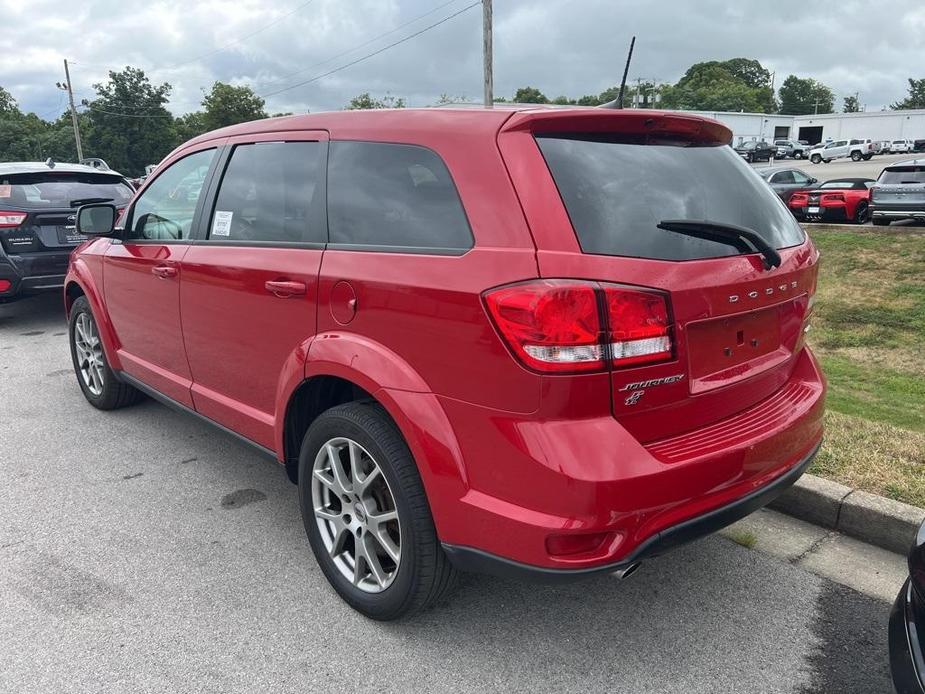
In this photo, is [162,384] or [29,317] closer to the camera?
[162,384]

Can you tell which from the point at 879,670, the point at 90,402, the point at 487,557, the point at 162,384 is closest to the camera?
the point at 487,557

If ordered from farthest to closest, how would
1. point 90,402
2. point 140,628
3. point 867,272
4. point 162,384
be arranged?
1. point 867,272
2. point 90,402
3. point 162,384
4. point 140,628

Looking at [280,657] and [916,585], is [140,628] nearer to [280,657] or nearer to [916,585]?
[280,657]

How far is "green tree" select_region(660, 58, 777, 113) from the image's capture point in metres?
107

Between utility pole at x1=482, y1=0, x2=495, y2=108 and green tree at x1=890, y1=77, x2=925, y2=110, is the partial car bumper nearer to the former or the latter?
utility pole at x1=482, y1=0, x2=495, y2=108

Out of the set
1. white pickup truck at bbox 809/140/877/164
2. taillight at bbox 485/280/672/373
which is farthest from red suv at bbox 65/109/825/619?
white pickup truck at bbox 809/140/877/164

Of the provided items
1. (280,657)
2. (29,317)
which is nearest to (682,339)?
(280,657)

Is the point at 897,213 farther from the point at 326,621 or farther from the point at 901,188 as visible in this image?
the point at 326,621

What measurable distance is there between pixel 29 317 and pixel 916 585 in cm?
919

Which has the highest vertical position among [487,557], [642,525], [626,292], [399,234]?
[399,234]

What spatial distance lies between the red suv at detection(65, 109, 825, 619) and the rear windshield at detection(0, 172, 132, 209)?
5.56m

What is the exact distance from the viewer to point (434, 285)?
2174 millimetres

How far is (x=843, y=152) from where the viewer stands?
61.2m

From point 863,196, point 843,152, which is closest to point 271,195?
point 863,196
